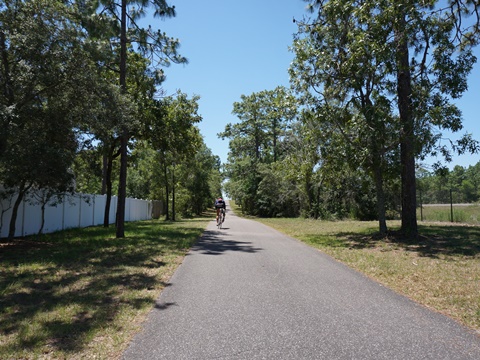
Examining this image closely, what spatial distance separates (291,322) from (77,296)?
141 inches

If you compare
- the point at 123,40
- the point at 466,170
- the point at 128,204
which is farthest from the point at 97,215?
the point at 466,170

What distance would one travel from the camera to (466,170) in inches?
5236

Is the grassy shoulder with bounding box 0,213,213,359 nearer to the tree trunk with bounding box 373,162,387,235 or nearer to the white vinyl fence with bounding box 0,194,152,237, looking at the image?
the white vinyl fence with bounding box 0,194,152,237

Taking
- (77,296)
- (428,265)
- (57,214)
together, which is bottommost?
(77,296)

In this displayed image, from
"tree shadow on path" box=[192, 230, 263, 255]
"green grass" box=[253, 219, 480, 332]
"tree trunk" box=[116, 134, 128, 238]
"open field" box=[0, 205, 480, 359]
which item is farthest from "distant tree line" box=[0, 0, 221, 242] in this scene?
"green grass" box=[253, 219, 480, 332]

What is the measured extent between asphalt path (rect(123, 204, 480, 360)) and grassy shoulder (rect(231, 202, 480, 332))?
1.64 ft

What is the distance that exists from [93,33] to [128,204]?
18534 mm

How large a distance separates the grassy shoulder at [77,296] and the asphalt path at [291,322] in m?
0.34

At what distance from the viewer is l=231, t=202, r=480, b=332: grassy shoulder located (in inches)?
246

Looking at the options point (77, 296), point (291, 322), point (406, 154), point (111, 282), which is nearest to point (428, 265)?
point (291, 322)

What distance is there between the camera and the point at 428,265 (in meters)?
9.40

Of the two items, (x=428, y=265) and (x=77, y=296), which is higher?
(x=428, y=265)

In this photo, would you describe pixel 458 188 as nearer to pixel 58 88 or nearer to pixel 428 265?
pixel 428 265

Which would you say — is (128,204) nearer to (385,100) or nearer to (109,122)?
(109,122)
